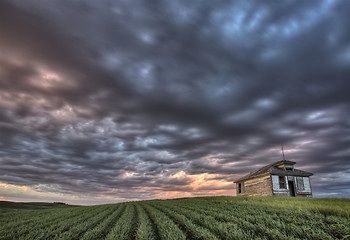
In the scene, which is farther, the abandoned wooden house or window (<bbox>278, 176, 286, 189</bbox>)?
window (<bbox>278, 176, 286, 189</bbox>)

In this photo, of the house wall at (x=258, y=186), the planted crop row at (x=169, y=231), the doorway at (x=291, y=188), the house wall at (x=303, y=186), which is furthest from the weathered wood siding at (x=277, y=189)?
the planted crop row at (x=169, y=231)

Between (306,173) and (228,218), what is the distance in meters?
25.3

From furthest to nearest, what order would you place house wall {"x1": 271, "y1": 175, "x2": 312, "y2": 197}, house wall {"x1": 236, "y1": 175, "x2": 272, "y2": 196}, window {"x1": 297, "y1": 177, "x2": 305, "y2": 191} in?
window {"x1": 297, "y1": 177, "x2": 305, "y2": 191} → house wall {"x1": 236, "y1": 175, "x2": 272, "y2": 196} → house wall {"x1": 271, "y1": 175, "x2": 312, "y2": 197}

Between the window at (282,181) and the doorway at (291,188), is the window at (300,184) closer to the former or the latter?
the doorway at (291,188)

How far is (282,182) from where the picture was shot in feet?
87.1

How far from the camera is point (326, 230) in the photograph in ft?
21.2

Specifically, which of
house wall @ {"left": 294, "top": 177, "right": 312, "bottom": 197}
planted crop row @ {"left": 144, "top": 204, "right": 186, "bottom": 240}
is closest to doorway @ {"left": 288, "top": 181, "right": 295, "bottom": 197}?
house wall @ {"left": 294, "top": 177, "right": 312, "bottom": 197}

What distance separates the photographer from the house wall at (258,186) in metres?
26.2

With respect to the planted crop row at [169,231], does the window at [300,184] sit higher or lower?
higher

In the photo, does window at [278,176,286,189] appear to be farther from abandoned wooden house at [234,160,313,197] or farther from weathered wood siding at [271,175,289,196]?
weathered wood siding at [271,175,289,196]

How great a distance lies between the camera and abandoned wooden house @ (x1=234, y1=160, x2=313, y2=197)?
25859mm

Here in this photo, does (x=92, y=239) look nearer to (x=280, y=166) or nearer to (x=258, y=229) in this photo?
(x=258, y=229)

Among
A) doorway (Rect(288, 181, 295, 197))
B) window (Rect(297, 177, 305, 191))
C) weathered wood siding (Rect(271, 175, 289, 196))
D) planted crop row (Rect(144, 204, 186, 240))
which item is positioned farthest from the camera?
window (Rect(297, 177, 305, 191))

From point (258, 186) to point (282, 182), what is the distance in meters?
3.51
